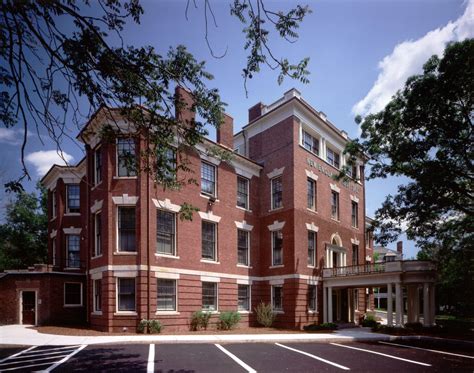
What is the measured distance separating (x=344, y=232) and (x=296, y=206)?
334 inches

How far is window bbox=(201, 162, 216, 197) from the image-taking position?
2510 centimetres

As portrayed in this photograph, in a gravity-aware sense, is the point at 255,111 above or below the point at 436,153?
above

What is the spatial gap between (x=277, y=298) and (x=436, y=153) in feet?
45.4

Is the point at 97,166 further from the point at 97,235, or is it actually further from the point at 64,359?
the point at 64,359

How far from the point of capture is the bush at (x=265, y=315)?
25.3 m

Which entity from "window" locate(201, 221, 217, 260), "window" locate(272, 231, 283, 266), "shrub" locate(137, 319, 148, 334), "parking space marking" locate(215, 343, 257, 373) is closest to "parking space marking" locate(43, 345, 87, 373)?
"shrub" locate(137, 319, 148, 334)

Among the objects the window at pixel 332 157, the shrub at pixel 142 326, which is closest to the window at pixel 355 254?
the window at pixel 332 157

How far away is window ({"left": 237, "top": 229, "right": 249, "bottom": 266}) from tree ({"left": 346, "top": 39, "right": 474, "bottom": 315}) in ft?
29.6

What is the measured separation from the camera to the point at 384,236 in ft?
84.0

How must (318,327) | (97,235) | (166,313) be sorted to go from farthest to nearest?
1. (318,327)
2. (97,235)
3. (166,313)

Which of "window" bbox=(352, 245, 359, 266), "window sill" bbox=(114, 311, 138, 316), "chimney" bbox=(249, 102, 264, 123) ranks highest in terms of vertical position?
"chimney" bbox=(249, 102, 264, 123)

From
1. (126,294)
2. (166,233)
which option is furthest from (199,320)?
(166,233)

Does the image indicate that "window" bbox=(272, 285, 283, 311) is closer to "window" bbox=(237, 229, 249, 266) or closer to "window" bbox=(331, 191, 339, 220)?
"window" bbox=(237, 229, 249, 266)

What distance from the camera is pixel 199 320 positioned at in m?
22.5
